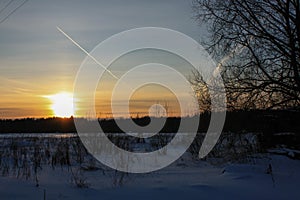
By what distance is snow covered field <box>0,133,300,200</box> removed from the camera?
20.7 ft

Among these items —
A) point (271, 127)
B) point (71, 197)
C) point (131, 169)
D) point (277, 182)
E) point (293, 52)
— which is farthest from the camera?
point (271, 127)

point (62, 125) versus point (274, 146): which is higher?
point (62, 125)

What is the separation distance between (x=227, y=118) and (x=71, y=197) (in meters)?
8.51

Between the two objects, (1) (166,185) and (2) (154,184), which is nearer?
(1) (166,185)

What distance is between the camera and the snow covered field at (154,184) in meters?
6.31

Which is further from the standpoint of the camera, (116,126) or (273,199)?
(116,126)

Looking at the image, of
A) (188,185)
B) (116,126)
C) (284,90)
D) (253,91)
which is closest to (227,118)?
(253,91)

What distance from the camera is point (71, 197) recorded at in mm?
6152

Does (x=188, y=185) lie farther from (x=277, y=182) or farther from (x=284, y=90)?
(x=284, y=90)

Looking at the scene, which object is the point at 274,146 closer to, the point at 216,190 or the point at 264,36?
the point at 264,36

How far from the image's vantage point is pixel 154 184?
7.24m

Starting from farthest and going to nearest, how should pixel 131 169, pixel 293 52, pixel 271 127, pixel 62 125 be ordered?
pixel 62 125, pixel 271 127, pixel 293 52, pixel 131 169

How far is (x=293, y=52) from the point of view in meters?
12.5

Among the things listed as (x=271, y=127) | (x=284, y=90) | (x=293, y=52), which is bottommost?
(x=271, y=127)
